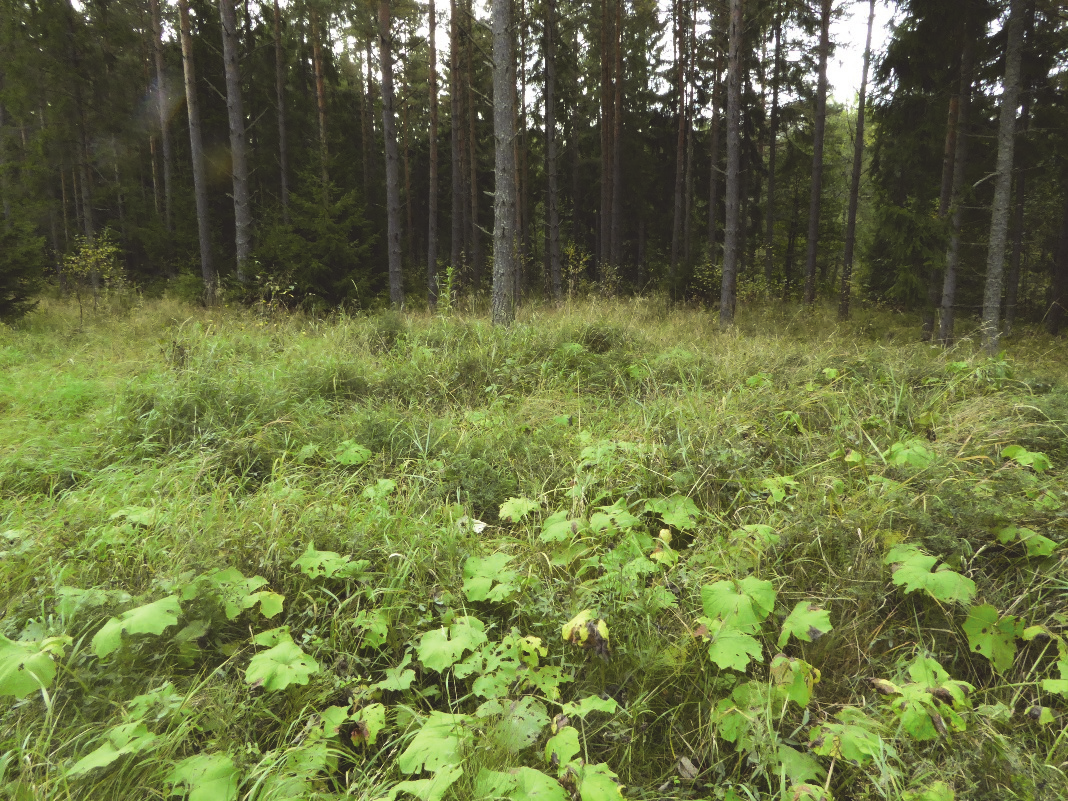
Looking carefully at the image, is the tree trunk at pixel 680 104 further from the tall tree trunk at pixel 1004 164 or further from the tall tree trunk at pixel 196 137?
the tall tree trunk at pixel 196 137

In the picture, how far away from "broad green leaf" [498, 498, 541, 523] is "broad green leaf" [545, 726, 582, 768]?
1.19m

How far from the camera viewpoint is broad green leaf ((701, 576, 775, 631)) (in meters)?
1.92

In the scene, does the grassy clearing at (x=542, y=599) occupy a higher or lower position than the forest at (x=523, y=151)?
lower

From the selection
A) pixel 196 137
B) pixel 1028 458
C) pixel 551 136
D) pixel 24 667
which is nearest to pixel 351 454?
pixel 24 667

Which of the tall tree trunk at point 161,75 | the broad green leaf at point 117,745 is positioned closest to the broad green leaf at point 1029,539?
the broad green leaf at point 117,745

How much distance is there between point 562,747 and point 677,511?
138 cm

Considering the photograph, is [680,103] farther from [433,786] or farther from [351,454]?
[433,786]

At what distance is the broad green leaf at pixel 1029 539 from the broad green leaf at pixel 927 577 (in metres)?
0.40

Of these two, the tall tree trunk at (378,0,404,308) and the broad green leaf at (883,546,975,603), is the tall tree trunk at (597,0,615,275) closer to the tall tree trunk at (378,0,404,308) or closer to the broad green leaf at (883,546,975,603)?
the tall tree trunk at (378,0,404,308)

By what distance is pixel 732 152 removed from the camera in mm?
10258

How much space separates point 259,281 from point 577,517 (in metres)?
9.34

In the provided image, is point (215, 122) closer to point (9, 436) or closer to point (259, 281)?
point (259, 281)

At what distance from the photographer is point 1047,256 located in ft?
61.7

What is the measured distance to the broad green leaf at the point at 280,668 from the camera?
1750 mm
